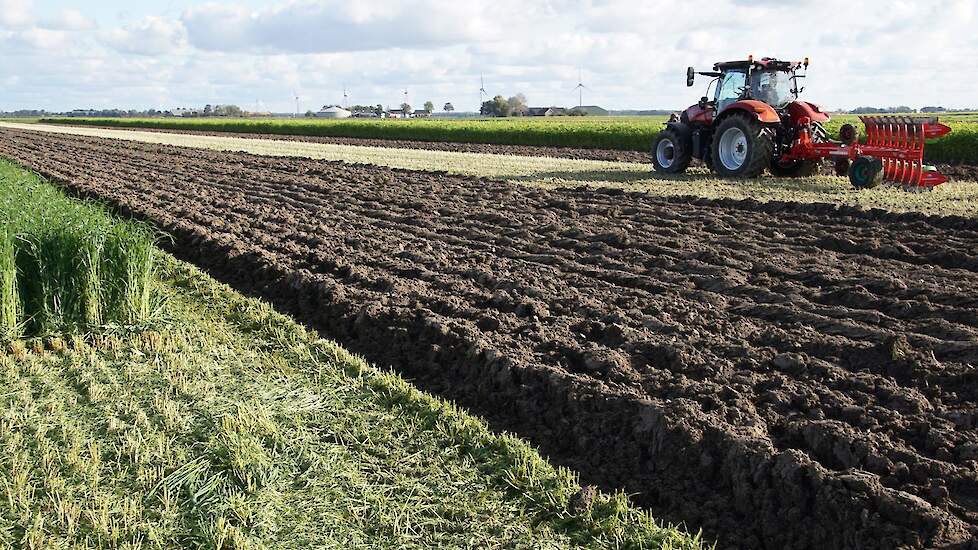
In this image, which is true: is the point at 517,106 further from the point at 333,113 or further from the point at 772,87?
the point at 772,87

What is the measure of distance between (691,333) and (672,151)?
1102 cm

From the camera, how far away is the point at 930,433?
14.3 feet

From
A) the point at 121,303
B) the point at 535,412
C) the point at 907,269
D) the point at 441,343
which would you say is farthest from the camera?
the point at 907,269

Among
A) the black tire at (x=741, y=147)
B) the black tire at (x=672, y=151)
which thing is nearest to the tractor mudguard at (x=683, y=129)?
the black tire at (x=672, y=151)

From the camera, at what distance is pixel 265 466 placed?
4.30m

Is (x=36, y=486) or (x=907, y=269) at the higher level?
(x=907, y=269)

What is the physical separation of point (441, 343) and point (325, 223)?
210 inches

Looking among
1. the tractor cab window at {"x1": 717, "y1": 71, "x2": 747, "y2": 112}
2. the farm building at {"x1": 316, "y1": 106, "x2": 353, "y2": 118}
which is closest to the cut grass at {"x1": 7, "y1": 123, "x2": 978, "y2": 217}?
the tractor cab window at {"x1": 717, "y1": 71, "x2": 747, "y2": 112}

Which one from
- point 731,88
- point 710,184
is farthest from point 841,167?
point 710,184

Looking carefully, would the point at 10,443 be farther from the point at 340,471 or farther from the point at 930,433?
the point at 930,433

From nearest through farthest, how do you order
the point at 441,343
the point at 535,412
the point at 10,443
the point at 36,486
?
the point at 36,486, the point at 10,443, the point at 535,412, the point at 441,343

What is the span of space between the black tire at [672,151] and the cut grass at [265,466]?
1125 centimetres

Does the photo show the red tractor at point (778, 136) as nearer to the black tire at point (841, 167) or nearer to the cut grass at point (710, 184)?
the black tire at point (841, 167)

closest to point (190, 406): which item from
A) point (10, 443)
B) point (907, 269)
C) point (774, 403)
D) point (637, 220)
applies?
point (10, 443)
